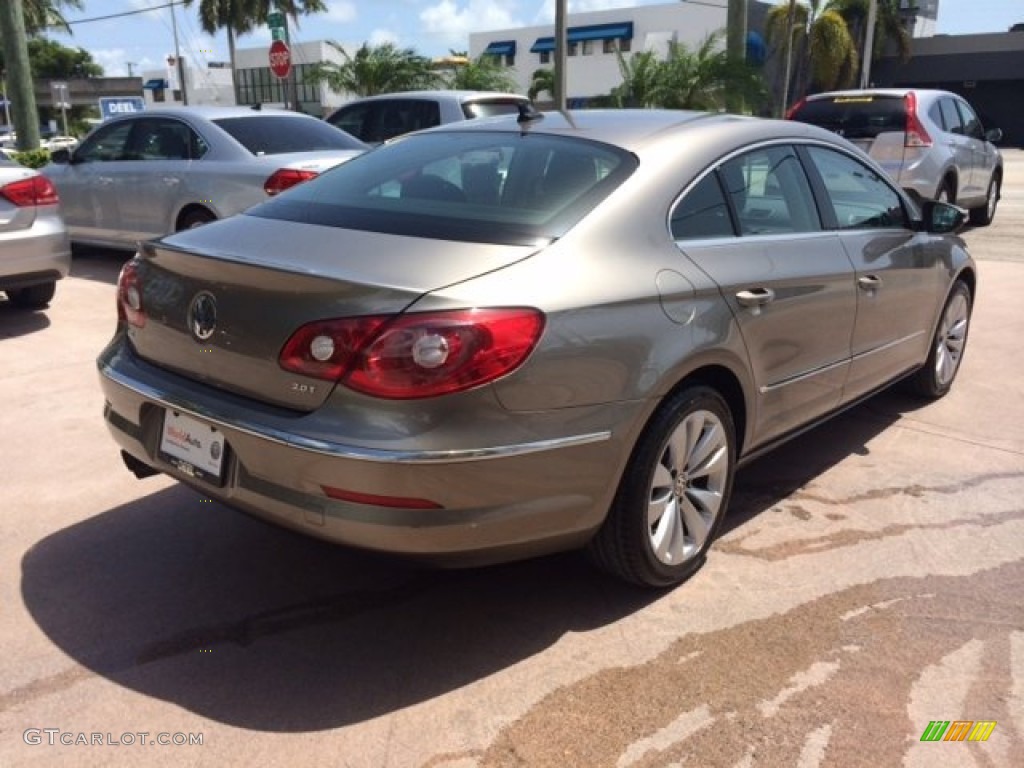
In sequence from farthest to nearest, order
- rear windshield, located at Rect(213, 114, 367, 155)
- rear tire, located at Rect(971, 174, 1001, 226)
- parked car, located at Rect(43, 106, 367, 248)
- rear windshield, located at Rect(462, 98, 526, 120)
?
rear tire, located at Rect(971, 174, 1001, 226)
rear windshield, located at Rect(462, 98, 526, 120)
rear windshield, located at Rect(213, 114, 367, 155)
parked car, located at Rect(43, 106, 367, 248)

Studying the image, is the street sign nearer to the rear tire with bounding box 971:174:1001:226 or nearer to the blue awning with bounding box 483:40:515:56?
the blue awning with bounding box 483:40:515:56

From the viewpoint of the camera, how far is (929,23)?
2121 inches

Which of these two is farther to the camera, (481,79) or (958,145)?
(481,79)

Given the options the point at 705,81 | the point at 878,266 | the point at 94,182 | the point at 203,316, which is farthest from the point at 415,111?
the point at 705,81

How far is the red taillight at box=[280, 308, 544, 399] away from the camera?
248cm

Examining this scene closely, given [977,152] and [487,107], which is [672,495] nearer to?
[487,107]

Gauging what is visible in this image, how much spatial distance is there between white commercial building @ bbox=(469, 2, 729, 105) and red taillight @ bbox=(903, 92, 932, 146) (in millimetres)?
34612

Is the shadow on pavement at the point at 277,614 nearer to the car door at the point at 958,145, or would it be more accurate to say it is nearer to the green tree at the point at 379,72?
the car door at the point at 958,145

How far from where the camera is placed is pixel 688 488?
3.28 m

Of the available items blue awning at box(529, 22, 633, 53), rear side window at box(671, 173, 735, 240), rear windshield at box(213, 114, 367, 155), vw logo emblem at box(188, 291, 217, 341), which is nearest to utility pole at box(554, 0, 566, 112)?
rear windshield at box(213, 114, 367, 155)

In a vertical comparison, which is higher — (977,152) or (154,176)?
(154,176)

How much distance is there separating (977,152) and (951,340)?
25.6 feet

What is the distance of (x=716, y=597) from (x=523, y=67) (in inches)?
1998

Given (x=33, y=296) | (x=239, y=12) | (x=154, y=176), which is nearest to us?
(x=33, y=296)
